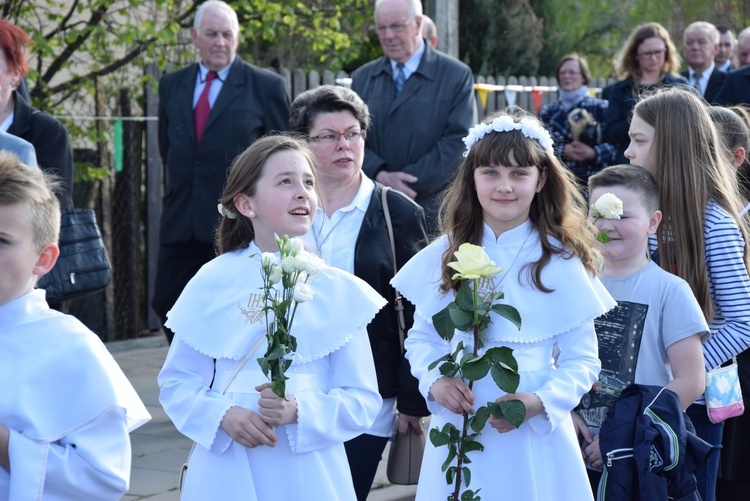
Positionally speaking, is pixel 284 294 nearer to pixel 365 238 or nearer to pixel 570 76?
pixel 365 238

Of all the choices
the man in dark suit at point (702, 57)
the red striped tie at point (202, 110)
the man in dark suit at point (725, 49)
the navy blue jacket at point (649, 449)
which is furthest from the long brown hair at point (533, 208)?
the man in dark suit at point (725, 49)

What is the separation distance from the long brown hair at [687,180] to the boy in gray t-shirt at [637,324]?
0.19 meters

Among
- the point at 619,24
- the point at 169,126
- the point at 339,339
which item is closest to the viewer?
the point at 339,339

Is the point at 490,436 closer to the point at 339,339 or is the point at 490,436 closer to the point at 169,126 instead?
the point at 339,339

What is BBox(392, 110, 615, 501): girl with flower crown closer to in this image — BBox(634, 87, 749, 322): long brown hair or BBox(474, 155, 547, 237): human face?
BBox(474, 155, 547, 237): human face

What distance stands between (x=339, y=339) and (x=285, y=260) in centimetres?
55

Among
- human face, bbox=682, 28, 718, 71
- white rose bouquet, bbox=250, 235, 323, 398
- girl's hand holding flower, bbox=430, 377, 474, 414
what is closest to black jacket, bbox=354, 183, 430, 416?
girl's hand holding flower, bbox=430, 377, 474, 414

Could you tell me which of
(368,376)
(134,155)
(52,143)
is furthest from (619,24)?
(368,376)

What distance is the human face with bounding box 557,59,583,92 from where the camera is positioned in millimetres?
9930

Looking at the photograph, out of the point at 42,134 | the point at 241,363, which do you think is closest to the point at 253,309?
the point at 241,363

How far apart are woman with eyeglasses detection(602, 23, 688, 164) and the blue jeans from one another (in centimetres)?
430

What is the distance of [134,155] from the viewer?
974 cm

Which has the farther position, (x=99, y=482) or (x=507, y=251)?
(x=507, y=251)

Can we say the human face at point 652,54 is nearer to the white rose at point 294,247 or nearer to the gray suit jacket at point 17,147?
the gray suit jacket at point 17,147
